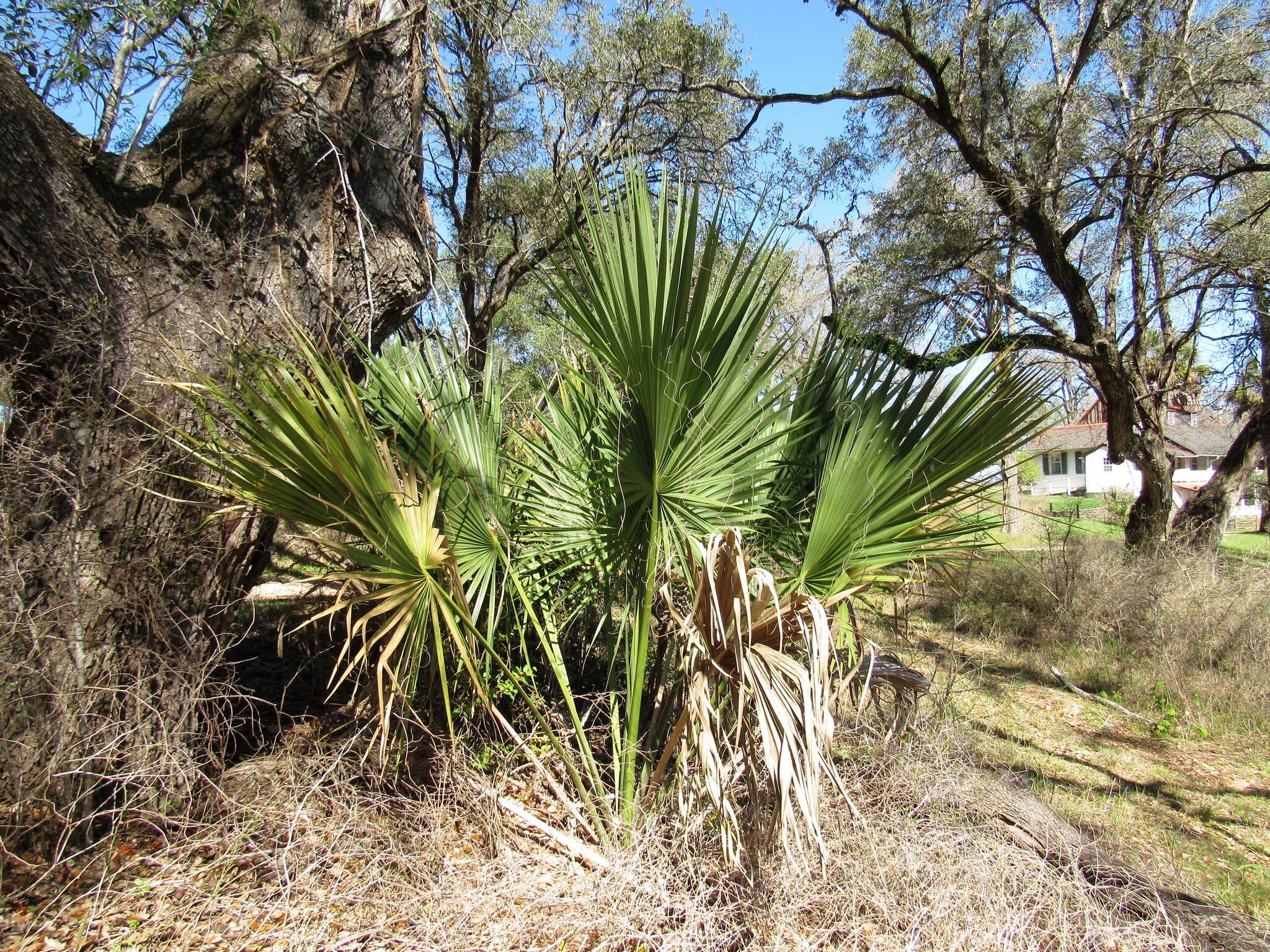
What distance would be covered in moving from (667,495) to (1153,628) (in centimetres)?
661

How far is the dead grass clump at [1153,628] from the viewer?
6051mm

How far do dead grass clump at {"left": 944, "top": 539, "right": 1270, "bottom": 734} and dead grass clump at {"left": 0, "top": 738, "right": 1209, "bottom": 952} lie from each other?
286 centimetres

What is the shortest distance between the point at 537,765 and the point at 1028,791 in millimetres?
2669

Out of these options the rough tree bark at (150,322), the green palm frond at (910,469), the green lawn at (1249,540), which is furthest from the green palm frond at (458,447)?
the green lawn at (1249,540)

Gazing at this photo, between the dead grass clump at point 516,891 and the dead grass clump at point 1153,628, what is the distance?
113 inches

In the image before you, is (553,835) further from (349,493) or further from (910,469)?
(910,469)

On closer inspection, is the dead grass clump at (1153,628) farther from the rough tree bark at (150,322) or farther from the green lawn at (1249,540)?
the green lawn at (1249,540)

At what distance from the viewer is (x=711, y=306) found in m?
2.85

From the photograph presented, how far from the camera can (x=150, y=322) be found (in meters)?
3.50

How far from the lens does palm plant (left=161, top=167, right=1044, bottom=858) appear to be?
266 cm

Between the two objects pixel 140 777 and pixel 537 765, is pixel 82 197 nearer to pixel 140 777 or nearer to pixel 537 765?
pixel 140 777

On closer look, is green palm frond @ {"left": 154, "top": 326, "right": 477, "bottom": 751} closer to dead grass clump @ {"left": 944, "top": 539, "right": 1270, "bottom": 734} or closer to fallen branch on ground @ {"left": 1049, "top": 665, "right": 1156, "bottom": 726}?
dead grass clump @ {"left": 944, "top": 539, "right": 1270, "bottom": 734}

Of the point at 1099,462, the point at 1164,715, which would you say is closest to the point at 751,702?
the point at 1164,715

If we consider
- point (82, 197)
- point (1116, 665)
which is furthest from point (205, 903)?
point (1116, 665)
